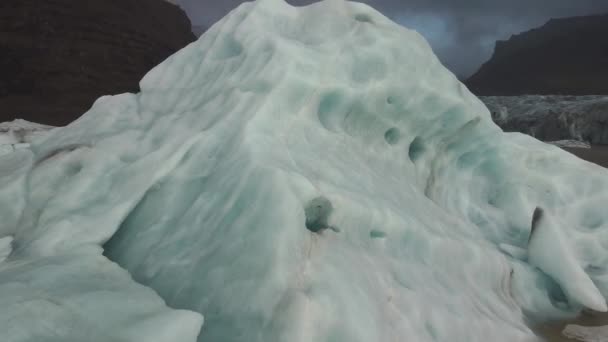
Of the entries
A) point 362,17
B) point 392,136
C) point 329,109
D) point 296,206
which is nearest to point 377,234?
point 296,206

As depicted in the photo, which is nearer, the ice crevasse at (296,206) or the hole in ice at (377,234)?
the ice crevasse at (296,206)

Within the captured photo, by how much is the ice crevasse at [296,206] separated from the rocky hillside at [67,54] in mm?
12557

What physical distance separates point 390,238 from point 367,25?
6.04ft

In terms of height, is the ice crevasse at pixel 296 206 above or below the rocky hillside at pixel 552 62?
above

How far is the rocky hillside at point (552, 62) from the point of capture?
222 feet

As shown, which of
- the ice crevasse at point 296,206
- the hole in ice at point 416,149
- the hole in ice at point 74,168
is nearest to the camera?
the ice crevasse at point 296,206

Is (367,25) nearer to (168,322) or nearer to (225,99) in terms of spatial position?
(225,99)

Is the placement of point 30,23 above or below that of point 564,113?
above

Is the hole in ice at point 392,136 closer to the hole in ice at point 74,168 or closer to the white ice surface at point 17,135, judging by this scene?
the hole in ice at point 74,168

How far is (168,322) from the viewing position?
1.60 meters

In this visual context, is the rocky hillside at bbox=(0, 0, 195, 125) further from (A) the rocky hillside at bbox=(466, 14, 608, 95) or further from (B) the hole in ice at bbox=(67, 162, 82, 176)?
(A) the rocky hillside at bbox=(466, 14, 608, 95)

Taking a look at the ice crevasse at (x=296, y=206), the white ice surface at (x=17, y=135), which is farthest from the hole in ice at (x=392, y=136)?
the white ice surface at (x=17, y=135)

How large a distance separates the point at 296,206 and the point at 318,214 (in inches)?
11.0

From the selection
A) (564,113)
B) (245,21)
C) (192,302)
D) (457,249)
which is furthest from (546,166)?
(564,113)
